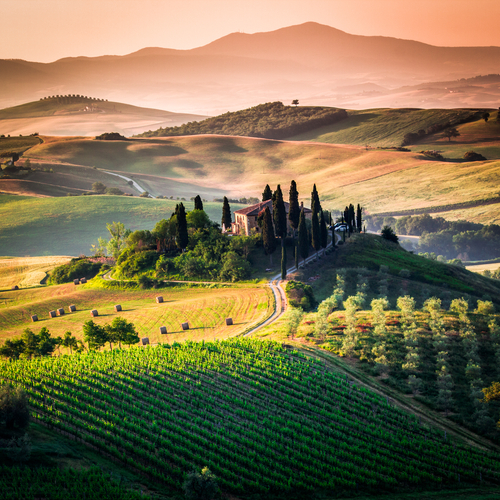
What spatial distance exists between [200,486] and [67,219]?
13376cm

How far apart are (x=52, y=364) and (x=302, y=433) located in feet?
83.2

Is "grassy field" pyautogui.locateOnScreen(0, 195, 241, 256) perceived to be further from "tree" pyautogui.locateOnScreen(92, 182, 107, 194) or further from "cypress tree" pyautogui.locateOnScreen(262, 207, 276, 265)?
"cypress tree" pyautogui.locateOnScreen(262, 207, 276, 265)

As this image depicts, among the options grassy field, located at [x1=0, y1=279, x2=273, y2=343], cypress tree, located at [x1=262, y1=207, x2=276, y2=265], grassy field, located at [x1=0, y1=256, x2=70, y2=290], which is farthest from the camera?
grassy field, located at [x1=0, y1=256, x2=70, y2=290]

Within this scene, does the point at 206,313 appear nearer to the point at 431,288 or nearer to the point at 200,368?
the point at 200,368

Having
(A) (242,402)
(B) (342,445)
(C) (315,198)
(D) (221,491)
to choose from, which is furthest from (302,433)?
(C) (315,198)

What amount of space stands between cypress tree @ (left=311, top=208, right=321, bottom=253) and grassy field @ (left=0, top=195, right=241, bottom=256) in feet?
227

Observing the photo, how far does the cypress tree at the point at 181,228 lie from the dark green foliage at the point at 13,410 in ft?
186

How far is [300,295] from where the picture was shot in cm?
6675

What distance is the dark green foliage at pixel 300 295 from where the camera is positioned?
65.1 m

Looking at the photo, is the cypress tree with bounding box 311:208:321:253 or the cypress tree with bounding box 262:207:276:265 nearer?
the cypress tree with bounding box 262:207:276:265

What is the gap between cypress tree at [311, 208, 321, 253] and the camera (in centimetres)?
8425

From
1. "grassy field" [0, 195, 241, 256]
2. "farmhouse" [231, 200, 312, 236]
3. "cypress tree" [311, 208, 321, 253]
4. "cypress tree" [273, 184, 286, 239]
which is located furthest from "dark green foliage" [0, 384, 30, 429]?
"grassy field" [0, 195, 241, 256]

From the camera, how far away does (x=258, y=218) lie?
296ft

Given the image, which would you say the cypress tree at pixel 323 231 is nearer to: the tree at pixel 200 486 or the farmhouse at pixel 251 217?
the farmhouse at pixel 251 217
